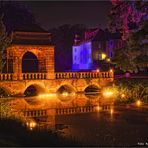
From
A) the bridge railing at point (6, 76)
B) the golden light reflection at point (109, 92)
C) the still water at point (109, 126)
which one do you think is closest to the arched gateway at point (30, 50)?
the bridge railing at point (6, 76)

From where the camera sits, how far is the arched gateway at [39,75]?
4009 centimetres

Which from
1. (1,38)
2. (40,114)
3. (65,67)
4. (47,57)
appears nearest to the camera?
(40,114)

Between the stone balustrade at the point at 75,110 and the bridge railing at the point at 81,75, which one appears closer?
the stone balustrade at the point at 75,110

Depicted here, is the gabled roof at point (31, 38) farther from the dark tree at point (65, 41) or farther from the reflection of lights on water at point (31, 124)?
the dark tree at point (65, 41)

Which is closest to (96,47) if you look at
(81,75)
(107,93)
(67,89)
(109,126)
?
(67,89)

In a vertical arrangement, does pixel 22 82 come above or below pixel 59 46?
below

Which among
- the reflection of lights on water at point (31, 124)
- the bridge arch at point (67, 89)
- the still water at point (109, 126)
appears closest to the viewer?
the still water at point (109, 126)

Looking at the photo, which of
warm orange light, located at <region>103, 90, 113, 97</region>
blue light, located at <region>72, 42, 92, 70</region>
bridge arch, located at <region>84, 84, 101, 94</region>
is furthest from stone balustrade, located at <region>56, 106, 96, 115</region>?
blue light, located at <region>72, 42, 92, 70</region>

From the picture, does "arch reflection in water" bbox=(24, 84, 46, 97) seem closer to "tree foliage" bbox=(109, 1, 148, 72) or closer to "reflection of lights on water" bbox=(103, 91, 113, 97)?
"reflection of lights on water" bbox=(103, 91, 113, 97)

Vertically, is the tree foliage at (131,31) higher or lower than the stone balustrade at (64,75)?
higher

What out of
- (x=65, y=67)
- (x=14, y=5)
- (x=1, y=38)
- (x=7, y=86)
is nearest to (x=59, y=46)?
(x=65, y=67)

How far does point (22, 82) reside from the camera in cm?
4022

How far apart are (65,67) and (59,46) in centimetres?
447

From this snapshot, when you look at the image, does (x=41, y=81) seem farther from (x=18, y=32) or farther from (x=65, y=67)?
(x=65, y=67)
